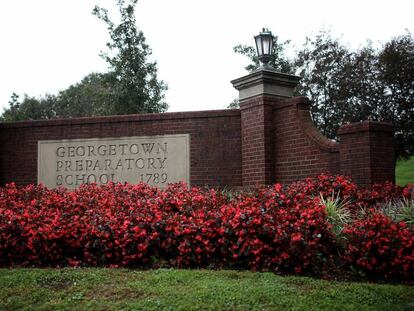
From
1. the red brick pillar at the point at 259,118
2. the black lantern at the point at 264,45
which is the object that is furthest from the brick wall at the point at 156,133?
the black lantern at the point at 264,45

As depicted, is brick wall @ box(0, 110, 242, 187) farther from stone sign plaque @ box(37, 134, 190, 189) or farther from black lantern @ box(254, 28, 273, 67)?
black lantern @ box(254, 28, 273, 67)

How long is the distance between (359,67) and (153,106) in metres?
9.21

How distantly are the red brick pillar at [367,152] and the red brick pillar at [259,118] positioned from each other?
1728mm

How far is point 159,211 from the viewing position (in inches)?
250

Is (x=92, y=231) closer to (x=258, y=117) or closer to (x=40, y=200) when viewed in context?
(x=40, y=200)

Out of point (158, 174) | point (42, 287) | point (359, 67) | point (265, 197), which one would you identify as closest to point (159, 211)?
point (265, 197)

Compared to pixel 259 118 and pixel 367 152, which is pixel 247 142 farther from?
pixel 367 152

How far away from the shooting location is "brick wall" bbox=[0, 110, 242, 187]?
34.8 ft

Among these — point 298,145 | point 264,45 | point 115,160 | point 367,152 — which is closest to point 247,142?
point 298,145

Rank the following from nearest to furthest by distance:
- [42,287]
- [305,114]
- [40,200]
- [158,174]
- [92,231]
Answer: [42,287], [92,231], [40,200], [305,114], [158,174]

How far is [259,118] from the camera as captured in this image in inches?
396

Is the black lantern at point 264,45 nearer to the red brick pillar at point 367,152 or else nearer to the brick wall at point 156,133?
the brick wall at point 156,133

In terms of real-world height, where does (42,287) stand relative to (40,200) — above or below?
below

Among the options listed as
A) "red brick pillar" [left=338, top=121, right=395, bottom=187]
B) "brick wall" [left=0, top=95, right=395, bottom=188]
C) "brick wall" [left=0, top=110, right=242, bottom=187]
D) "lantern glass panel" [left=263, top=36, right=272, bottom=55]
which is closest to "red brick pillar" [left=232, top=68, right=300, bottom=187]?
"brick wall" [left=0, top=95, right=395, bottom=188]
